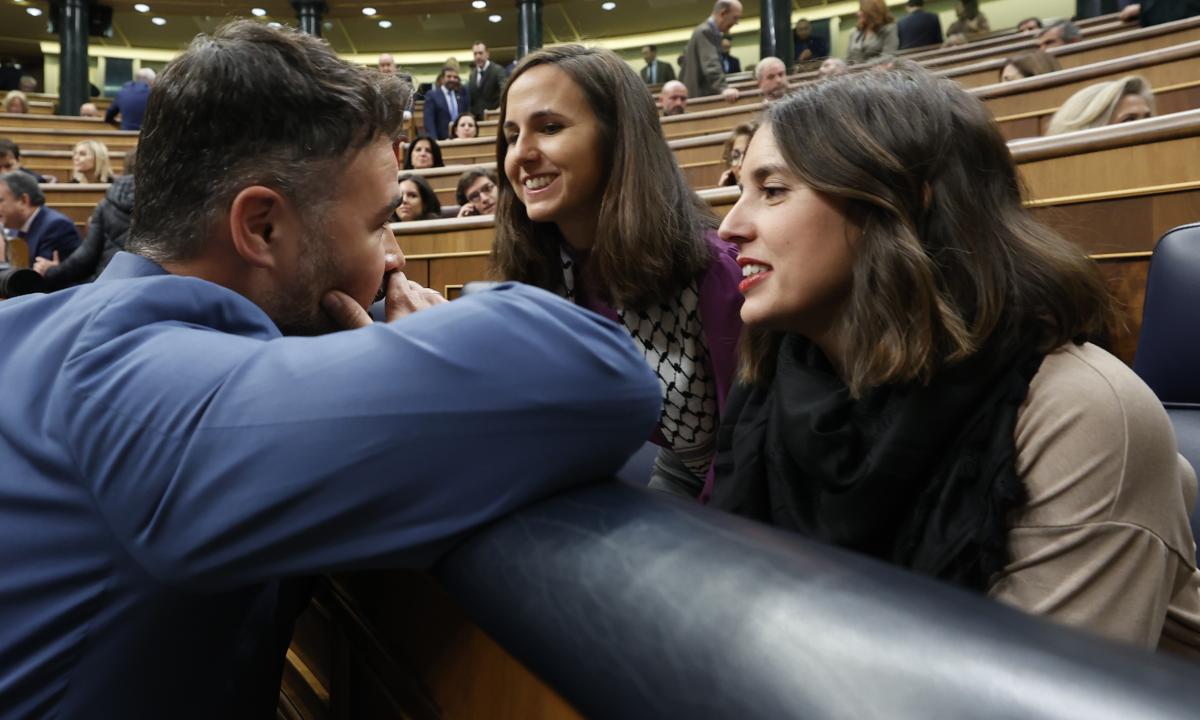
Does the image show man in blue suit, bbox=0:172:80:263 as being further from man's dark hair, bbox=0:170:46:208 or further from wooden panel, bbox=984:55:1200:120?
wooden panel, bbox=984:55:1200:120

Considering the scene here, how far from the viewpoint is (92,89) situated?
28.2 feet

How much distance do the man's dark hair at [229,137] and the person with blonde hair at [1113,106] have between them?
199 cm

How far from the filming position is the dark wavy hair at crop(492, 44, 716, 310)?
0.97 meters

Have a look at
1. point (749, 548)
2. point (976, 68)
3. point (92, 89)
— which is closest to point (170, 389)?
point (749, 548)

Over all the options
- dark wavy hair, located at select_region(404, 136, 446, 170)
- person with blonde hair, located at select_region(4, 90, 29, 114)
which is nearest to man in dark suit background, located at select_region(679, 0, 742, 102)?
dark wavy hair, located at select_region(404, 136, 446, 170)

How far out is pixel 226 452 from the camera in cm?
31

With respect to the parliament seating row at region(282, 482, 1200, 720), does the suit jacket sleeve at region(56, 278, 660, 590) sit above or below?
above

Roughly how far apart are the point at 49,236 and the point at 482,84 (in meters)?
3.42

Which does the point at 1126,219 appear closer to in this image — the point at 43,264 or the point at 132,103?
the point at 43,264

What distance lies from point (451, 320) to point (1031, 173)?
1.63 m

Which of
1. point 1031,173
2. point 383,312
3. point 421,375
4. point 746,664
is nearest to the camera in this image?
point 746,664

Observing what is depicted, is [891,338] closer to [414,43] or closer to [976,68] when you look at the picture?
[976,68]

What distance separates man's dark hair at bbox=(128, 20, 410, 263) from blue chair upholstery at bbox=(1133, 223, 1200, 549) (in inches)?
33.1

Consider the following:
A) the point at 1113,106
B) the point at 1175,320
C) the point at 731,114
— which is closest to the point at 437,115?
the point at 731,114
